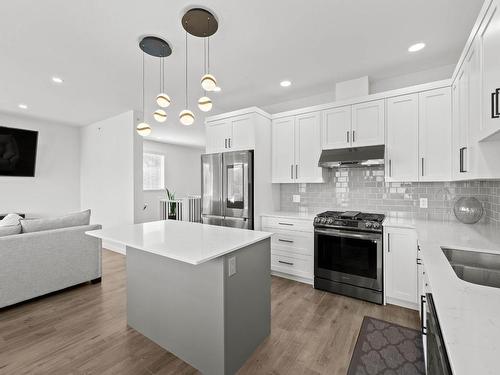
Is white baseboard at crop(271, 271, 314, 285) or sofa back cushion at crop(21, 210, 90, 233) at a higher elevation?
sofa back cushion at crop(21, 210, 90, 233)

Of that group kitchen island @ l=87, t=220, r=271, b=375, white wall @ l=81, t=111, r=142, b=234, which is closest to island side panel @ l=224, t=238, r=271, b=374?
kitchen island @ l=87, t=220, r=271, b=375

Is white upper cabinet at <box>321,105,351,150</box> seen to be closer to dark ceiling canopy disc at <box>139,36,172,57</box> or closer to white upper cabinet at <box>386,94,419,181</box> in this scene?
white upper cabinet at <box>386,94,419,181</box>

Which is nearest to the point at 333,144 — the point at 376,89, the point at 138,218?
the point at 376,89

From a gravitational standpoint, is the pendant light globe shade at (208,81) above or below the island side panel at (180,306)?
above

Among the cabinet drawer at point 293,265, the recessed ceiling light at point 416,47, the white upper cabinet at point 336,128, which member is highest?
the recessed ceiling light at point 416,47

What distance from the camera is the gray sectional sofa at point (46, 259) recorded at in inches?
103

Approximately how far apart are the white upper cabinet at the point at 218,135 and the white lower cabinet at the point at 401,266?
8.33ft

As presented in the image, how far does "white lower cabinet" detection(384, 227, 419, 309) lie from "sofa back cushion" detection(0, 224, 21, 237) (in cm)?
423

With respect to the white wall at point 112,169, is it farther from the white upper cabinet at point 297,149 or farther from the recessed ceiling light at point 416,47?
the recessed ceiling light at point 416,47

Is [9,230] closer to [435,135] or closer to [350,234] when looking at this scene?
[350,234]

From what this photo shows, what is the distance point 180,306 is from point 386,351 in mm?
1722

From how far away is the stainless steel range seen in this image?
8.86ft

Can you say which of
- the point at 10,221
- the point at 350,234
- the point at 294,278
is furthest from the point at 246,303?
the point at 10,221

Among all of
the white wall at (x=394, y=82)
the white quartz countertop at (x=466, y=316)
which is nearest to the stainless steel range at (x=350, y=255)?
the white quartz countertop at (x=466, y=316)
